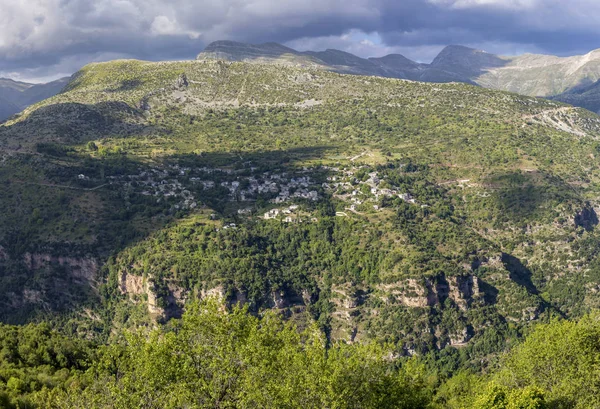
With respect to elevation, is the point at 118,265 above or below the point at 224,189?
below

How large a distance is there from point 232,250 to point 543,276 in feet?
314

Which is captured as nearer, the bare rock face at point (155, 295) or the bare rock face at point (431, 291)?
the bare rock face at point (155, 295)

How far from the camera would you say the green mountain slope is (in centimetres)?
12162

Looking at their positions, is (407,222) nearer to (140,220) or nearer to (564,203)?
(564,203)

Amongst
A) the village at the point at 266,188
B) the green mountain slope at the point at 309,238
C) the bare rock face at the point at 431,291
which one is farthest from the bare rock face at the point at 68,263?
the bare rock face at the point at 431,291

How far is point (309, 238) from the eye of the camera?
14850cm

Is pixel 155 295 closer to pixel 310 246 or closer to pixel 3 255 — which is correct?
pixel 3 255

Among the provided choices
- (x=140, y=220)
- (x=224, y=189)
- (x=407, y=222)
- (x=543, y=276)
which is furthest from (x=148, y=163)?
(x=543, y=276)

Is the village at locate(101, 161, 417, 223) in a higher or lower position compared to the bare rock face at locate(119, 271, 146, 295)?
higher

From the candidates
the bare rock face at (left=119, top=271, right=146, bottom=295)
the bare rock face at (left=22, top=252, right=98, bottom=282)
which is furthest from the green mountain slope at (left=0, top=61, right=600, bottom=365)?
the bare rock face at (left=119, top=271, right=146, bottom=295)

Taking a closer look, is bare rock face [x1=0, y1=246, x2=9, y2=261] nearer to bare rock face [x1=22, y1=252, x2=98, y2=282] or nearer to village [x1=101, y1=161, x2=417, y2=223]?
bare rock face [x1=22, y1=252, x2=98, y2=282]

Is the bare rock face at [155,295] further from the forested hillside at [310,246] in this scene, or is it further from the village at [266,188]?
the village at [266,188]

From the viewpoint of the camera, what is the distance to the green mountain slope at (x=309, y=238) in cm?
12162

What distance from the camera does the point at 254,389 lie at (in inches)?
1164
